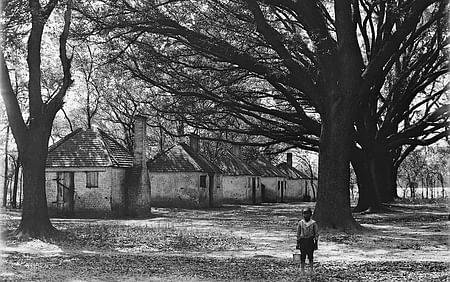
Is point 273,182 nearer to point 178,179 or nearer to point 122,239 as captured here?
point 178,179

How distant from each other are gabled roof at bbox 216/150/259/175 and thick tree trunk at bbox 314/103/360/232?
118 feet

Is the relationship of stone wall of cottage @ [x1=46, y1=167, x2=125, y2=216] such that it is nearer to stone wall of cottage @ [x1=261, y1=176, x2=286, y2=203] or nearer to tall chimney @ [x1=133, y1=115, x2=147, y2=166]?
tall chimney @ [x1=133, y1=115, x2=147, y2=166]

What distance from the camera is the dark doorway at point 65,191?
35062 millimetres

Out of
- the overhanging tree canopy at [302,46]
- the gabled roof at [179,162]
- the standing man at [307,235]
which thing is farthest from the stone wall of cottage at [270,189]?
the standing man at [307,235]

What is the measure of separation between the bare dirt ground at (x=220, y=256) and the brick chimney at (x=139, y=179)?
12.0 metres

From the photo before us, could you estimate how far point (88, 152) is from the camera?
35.8 meters

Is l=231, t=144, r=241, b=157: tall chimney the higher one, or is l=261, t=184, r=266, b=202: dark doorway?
l=231, t=144, r=241, b=157: tall chimney

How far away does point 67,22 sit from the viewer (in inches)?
829

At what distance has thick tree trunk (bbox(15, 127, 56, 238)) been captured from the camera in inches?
793

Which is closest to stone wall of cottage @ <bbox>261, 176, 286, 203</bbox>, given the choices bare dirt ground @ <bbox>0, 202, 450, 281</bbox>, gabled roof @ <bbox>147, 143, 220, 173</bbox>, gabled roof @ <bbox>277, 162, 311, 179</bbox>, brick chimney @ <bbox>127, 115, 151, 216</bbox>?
gabled roof @ <bbox>277, 162, 311, 179</bbox>

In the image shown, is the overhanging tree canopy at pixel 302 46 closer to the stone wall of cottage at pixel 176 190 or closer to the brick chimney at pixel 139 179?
the brick chimney at pixel 139 179

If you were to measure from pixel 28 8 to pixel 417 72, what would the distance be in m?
22.1

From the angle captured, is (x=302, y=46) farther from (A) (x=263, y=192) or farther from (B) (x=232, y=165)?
(A) (x=263, y=192)

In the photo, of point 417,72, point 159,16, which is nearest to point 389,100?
point 417,72
